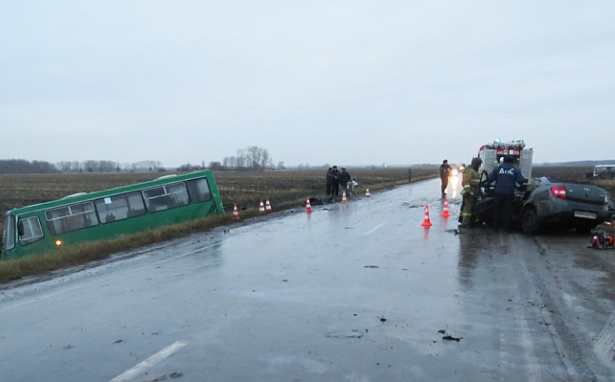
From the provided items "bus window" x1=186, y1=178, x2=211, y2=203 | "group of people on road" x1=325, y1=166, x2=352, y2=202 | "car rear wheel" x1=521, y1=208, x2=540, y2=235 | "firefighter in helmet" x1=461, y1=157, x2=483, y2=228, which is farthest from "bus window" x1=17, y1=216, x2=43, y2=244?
"group of people on road" x1=325, y1=166, x2=352, y2=202

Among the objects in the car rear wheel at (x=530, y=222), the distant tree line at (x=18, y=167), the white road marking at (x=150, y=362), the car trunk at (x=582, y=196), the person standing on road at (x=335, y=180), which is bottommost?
the distant tree line at (x=18, y=167)

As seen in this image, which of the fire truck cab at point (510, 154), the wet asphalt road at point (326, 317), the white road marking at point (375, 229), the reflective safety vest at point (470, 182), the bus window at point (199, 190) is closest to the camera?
the wet asphalt road at point (326, 317)

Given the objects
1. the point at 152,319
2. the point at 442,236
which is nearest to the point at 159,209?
the point at 442,236

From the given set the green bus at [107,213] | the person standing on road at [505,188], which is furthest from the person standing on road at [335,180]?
the person standing on road at [505,188]

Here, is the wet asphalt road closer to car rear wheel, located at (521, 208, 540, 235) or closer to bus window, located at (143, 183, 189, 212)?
car rear wheel, located at (521, 208, 540, 235)

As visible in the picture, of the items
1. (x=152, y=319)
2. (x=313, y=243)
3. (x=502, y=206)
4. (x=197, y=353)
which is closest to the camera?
(x=197, y=353)

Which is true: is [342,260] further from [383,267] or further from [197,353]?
[197,353]

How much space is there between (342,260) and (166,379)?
574cm

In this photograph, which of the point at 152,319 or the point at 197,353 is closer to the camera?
the point at 197,353

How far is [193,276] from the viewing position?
29.3 ft

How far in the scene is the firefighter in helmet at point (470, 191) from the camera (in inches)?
572

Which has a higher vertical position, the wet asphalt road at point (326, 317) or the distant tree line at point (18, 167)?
the wet asphalt road at point (326, 317)

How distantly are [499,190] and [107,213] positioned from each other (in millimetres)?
13195

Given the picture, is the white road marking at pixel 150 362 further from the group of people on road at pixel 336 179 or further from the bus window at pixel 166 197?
the group of people on road at pixel 336 179
